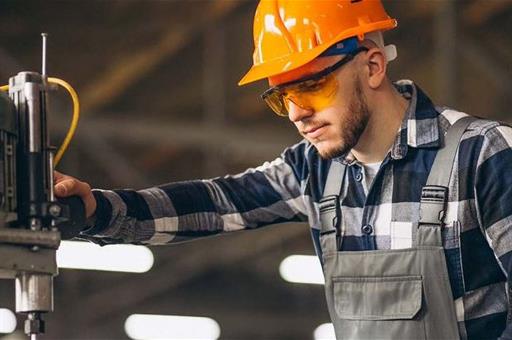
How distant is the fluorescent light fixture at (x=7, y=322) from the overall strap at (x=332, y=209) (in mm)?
9498

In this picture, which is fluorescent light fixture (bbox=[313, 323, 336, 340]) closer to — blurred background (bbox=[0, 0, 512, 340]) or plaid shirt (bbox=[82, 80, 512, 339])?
blurred background (bbox=[0, 0, 512, 340])

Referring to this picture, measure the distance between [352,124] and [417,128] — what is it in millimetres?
193

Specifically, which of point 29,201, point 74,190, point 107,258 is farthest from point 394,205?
point 107,258

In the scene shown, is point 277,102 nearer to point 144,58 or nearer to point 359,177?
point 359,177

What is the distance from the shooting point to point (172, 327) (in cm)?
1398

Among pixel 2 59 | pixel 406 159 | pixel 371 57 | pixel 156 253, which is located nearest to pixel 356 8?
pixel 371 57

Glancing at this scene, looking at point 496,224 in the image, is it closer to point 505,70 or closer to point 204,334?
point 505,70

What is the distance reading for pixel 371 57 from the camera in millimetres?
4105

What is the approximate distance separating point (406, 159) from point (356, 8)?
19.4 inches

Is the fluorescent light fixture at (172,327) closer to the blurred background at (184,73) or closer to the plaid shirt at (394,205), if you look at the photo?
the blurred background at (184,73)

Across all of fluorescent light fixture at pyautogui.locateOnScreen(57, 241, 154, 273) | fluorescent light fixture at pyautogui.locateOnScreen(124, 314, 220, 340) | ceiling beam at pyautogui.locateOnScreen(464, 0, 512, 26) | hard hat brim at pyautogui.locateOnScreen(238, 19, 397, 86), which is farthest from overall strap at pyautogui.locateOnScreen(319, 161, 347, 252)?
fluorescent light fixture at pyautogui.locateOnScreen(124, 314, 220, 340)

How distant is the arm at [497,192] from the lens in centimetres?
375

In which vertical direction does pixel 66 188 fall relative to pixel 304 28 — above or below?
below

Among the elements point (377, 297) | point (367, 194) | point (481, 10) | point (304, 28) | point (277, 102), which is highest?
point (481, 10)
